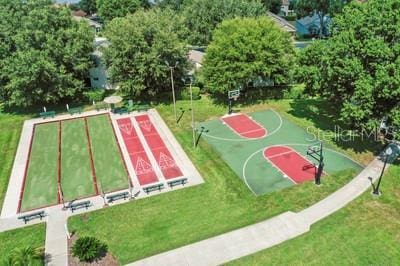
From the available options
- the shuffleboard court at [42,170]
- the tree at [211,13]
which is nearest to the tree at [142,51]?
the shuffleboard court at [42,170]

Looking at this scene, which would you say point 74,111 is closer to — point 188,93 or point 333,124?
point 188,93

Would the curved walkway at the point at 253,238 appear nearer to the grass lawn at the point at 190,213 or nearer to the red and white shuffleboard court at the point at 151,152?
the grass lawn at the point at 190,213

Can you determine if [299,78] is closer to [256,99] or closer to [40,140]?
[256,99]

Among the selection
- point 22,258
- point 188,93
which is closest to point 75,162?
point 22,258

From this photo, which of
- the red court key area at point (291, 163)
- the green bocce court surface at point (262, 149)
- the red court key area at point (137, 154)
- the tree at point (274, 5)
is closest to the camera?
the green bocce court surface at point (262, 149)

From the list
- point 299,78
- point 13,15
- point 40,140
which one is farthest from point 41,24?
point 299,78
